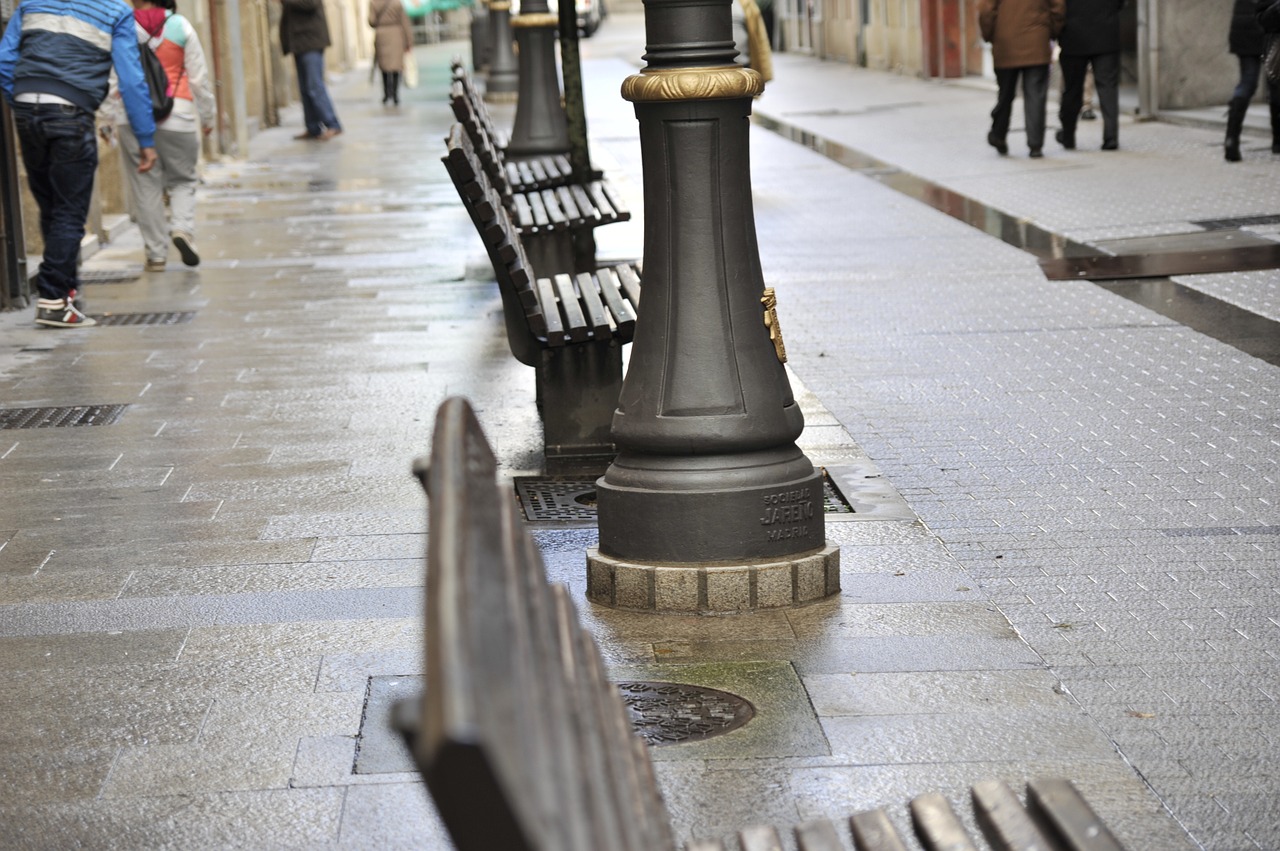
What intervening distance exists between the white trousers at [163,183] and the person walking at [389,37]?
60.0 ft

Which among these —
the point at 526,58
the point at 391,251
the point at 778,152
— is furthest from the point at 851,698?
the point at 778,152

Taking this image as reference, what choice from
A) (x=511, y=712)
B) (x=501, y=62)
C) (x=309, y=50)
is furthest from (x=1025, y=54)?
(x=511, y=712)

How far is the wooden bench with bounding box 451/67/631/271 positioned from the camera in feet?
29.5

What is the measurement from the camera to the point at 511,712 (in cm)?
135

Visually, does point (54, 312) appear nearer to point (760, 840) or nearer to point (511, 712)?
point (760, 840)

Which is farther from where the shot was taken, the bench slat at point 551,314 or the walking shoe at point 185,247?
the walking shoe at point 185,247

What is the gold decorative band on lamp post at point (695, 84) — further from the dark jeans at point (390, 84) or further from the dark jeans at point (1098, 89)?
the dark jeans at point (390, 84)

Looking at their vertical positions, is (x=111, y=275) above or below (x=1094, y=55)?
below

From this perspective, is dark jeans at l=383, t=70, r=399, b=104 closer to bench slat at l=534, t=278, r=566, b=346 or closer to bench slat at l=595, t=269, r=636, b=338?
bench slat at l=595, t=269, r=636, b=338

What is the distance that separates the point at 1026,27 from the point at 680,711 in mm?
15341

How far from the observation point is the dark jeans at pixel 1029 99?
17.9 meters

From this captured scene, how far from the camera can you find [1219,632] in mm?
4551

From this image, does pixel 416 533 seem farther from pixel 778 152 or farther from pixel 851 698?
pixel 778 152

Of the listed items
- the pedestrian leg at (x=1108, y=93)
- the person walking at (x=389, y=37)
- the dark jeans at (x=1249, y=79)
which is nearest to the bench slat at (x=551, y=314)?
the dark jeans at (x=1249, y=79)
